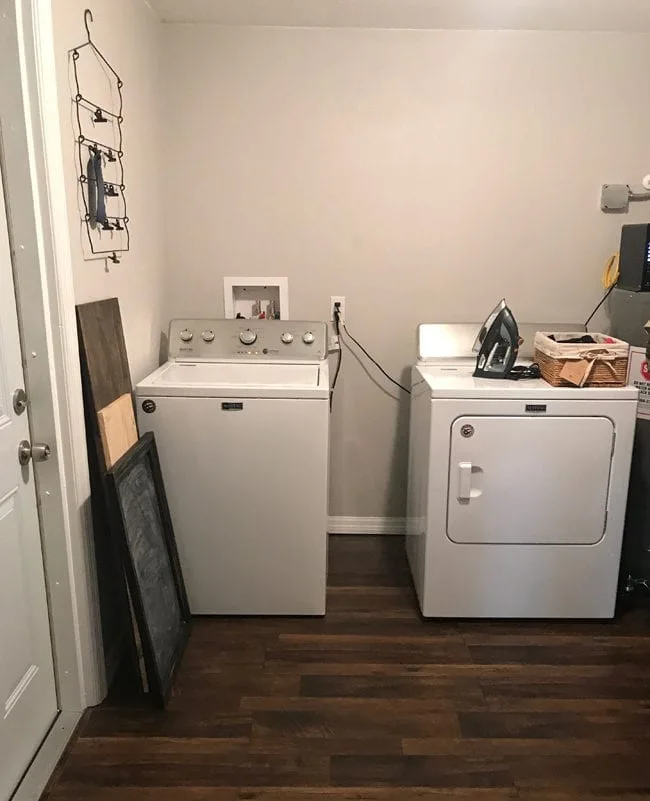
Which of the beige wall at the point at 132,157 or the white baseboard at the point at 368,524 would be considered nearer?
the beige wall at the point at 132,157

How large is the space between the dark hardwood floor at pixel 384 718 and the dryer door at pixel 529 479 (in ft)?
1.26

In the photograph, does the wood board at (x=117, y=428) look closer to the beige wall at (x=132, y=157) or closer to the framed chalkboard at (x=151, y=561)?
the framed chalkboard at (x=151, y=561)

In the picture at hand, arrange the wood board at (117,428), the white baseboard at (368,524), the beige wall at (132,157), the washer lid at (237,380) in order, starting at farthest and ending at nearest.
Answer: the white baseboard at (368,524) → the washer lid at (237,380) → the wood board at (117,428) → the beige wall at (132,157)

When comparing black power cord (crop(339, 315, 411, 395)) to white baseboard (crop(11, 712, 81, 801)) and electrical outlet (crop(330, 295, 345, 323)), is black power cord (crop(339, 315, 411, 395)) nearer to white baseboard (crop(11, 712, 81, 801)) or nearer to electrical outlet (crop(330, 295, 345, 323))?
electrical outlet (crop(330, 295, 345, 323))

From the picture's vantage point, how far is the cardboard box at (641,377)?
2.46 metres

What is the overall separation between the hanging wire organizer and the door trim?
0.77 feet

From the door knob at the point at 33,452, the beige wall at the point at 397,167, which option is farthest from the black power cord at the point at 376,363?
the door knob at the point at 33,452

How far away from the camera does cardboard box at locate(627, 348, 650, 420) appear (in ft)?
8.07

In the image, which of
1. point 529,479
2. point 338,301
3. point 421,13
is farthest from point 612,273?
point 421,13

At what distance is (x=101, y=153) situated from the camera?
6.80ft

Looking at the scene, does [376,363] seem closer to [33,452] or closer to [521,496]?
[521,496]

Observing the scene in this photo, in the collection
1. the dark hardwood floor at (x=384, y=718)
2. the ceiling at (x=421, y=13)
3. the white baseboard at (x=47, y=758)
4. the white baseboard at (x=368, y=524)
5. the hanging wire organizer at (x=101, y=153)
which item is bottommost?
the dark hardwood floor at (x=384, y=718)

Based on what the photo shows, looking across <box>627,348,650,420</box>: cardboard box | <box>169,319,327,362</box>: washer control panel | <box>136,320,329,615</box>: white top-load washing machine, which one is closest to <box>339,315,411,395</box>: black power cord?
<box>169,319,327,362</box>: washer control panel

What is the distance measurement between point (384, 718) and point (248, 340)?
1541 millimetres
